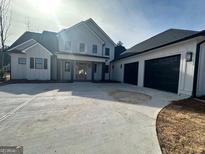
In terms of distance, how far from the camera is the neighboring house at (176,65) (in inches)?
307

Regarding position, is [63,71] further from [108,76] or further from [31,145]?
[31,145]

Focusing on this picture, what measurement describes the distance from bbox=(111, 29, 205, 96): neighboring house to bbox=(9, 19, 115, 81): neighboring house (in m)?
6.69

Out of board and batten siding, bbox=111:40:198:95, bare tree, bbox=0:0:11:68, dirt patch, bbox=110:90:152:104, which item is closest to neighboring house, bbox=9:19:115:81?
bare tree, bbox=0:0:11:68

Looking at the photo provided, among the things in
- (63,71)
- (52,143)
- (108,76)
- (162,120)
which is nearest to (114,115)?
(162,120)

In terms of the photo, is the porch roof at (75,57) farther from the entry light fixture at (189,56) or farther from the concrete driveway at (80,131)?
the concrete driveway at (80,131)

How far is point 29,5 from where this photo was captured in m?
11.4

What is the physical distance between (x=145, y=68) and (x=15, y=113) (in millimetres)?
10998

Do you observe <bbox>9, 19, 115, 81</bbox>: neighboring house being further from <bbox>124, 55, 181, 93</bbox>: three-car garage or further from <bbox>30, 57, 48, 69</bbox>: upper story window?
<bbox>124, 55, 181, 93</bbox>: three-car garage

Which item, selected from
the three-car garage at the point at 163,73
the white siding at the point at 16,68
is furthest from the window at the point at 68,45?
the three-car garage at the point at 163,73

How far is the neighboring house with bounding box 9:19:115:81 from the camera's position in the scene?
15547 mm

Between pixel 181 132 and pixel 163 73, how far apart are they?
7738 mm

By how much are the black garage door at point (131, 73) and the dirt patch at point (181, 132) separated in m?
9.95

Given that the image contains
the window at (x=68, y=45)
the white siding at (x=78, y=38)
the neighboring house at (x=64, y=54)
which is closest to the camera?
the neighboring house at (x=64, y=54)

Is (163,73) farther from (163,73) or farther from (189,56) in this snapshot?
(189,56)
